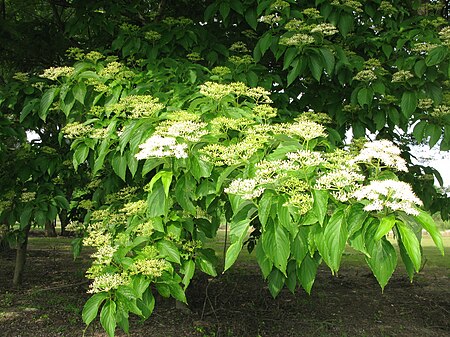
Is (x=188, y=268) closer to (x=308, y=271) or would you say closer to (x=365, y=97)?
(x=308, y=271)

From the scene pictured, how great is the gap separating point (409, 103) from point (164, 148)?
6.30 ft

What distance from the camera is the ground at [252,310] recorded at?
490 centimetres

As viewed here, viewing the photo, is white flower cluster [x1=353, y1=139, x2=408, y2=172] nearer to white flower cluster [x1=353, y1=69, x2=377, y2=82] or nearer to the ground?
white flower cluster [x1=353, y1=69, x2=377, y2=82]

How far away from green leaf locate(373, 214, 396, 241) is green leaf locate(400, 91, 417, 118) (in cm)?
186

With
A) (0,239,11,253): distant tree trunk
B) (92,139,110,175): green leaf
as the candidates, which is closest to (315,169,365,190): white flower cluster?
(92,139,110,175): green leaf

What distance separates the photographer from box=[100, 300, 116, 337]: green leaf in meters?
1.83

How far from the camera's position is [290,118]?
322 centimetres

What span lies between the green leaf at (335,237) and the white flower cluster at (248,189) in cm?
28

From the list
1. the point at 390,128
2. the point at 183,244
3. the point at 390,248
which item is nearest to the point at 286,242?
the point at 390,248

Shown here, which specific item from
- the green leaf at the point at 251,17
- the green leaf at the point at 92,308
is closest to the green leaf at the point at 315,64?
the green leaf at the point at 251,17

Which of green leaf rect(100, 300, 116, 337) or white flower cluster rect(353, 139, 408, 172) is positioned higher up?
white flower cluster rect(353, 139, 408, 172)

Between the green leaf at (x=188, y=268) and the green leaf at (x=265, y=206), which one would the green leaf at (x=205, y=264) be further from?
the green leaf at (x=265, y=206)

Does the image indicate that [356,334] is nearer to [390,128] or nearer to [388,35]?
[390,128]

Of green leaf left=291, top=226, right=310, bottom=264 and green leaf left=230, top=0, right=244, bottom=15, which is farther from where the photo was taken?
green leaf left=230, top=0, right=244, bottom=15
